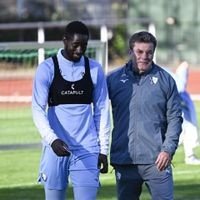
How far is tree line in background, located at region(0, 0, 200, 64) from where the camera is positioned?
40.4 metres

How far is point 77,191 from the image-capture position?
846 cm

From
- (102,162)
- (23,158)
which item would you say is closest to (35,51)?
(23,158)

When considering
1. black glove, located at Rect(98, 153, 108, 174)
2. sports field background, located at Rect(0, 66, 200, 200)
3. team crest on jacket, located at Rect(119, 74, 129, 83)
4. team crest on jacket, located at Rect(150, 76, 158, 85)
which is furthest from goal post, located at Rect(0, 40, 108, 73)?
black glove, located at Rect(98, 153, 108, 174)

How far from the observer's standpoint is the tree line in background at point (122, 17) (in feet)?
132

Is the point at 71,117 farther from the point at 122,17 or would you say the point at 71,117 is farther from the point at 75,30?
the point at 122,17

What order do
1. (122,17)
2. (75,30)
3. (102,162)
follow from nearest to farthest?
1. (75,30)
2. (102,162)
3. (122,17)

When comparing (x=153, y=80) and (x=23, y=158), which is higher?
(x=153, y=80)

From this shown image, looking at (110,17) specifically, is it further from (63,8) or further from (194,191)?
(194,191)

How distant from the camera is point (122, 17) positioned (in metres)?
46.1

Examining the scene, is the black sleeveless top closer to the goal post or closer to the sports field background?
the sports field background

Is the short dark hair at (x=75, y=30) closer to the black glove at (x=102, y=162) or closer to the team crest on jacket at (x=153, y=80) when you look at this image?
the team crest on jacket at (x=153, y=80)

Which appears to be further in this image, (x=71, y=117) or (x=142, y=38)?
(x=142, y=38)

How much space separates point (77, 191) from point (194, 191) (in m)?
4.94

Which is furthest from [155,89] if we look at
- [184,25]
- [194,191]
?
[184,25]
